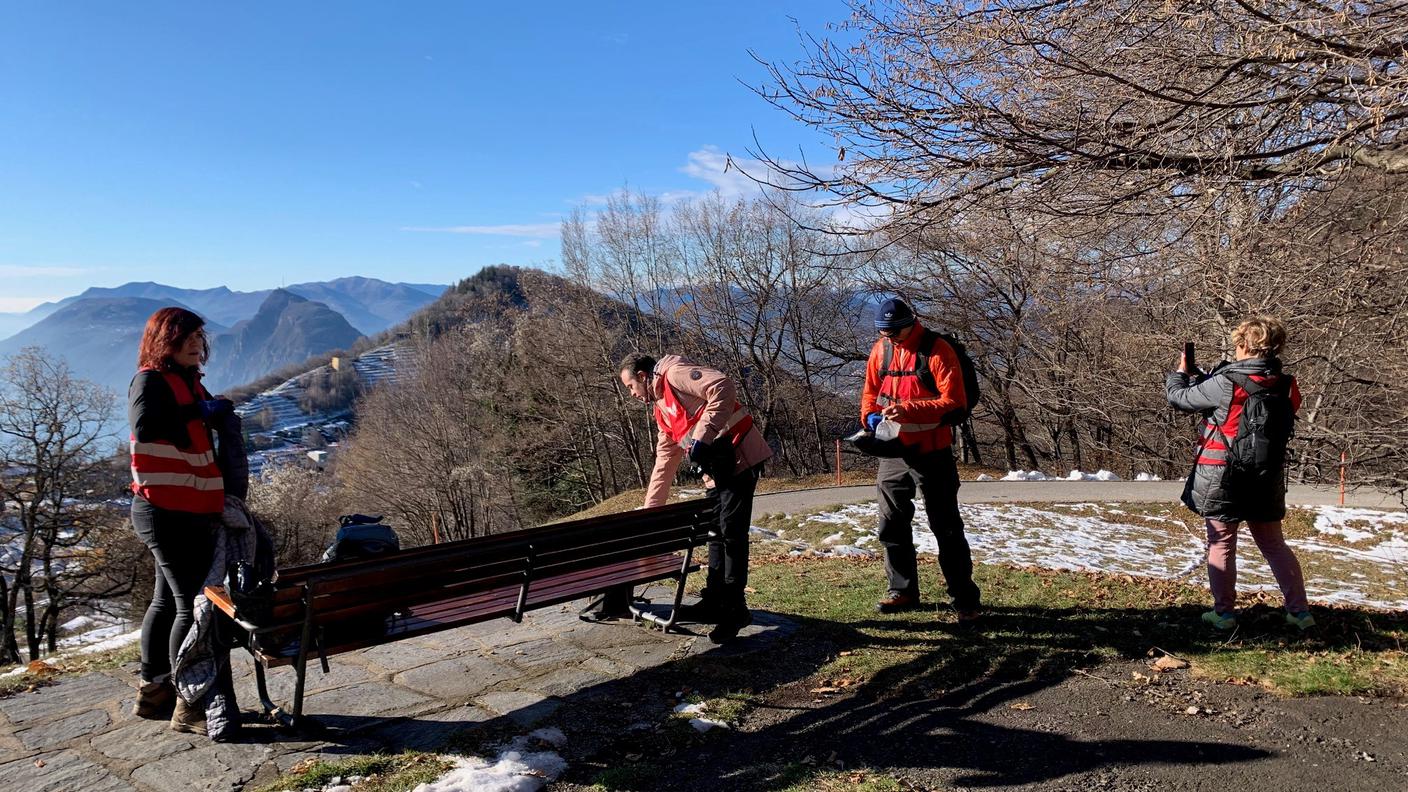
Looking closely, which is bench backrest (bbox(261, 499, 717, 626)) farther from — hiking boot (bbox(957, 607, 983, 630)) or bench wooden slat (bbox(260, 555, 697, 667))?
hiking boot (bbox(957, 607, 983, 630))

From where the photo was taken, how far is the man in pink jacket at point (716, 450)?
14.7 ft

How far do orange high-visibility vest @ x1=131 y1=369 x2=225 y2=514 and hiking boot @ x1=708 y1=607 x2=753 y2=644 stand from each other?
256 cm

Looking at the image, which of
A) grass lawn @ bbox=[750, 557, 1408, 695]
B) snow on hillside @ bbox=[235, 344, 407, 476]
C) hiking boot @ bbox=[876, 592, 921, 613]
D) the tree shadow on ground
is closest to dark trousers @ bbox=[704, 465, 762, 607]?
the tree shadow on ground

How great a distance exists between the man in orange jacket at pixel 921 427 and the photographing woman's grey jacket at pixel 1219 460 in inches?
48.2

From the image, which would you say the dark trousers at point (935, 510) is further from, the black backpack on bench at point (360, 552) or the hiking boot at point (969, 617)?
the black backpack on bench at point (360, 552)

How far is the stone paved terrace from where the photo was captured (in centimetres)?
327

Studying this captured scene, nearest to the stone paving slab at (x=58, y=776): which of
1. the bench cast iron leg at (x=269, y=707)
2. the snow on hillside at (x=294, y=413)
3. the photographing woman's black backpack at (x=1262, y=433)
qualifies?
the bench cast iron leg at (x=269, y=707)

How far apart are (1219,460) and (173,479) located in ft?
16.7

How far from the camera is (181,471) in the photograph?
3.55 m

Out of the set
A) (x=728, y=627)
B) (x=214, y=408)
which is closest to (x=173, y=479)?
(x=214, y=408)

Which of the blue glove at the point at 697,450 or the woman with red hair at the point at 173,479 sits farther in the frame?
the blue glove at the point at 697,450

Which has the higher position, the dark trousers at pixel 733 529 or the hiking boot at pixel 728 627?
the dark trousers at pixel 733 529

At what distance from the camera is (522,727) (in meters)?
3.60

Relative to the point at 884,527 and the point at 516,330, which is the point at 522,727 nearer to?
the point at 884,527
